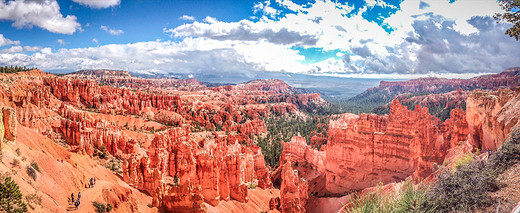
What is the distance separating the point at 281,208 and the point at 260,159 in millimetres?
12949

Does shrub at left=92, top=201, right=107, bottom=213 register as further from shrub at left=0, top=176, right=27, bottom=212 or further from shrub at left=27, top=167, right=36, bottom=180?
shrub at left=0, top=176, right=27, bottom=212

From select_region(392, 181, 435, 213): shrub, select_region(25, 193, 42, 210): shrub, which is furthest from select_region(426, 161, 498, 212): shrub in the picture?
select_region(25, 193, 42, 210): shrub

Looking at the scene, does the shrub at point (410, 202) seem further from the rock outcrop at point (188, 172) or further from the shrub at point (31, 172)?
the rock outcrop at point (188, 172)

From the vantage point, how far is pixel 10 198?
10000 mm

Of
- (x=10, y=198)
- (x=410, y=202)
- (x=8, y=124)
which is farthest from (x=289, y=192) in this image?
(x=410, y=202)

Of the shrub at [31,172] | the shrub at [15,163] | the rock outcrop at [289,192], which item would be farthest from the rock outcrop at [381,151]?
the shrub at [15,163]

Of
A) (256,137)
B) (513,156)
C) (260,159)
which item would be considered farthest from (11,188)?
(256,137)

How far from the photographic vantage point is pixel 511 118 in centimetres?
1373

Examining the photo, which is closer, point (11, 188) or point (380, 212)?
point (380, 212)

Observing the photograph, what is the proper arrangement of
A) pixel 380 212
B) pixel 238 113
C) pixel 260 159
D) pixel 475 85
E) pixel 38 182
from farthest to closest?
pixel 475 85 < pixel 238 113 < pixel 260 159 < pixel 38 182 < pixel 380 212

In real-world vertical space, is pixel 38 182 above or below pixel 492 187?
below

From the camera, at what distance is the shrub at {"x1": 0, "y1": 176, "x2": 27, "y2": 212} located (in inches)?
383

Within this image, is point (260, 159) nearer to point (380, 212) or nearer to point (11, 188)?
point (11, 188)

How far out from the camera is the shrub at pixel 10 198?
31.9ft
